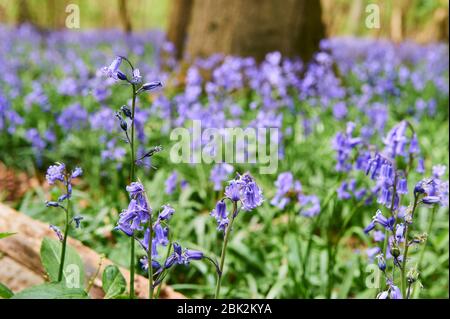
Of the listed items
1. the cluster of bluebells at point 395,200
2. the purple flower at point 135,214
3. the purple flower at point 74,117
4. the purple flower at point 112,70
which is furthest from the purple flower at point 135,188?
the purple flower at point 74,117

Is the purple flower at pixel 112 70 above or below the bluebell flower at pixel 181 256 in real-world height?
above

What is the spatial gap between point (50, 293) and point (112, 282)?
0.92 ft

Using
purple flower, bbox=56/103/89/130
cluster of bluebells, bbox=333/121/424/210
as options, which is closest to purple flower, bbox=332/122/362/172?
cluster of bluebells, bbox=333/121/424/210

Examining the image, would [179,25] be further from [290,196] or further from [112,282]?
[112,282]

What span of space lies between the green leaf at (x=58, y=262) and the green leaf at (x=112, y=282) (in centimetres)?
10

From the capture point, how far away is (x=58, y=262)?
2031 mm

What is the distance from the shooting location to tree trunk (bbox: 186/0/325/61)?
616 cm

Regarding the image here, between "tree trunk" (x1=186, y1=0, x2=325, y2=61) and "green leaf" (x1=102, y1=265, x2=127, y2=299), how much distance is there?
4610 millimetres

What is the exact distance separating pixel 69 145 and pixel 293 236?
252 cm

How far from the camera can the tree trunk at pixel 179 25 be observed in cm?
757

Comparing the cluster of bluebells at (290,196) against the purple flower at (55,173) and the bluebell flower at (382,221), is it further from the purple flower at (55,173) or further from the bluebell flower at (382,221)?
the purple flower at (55,173)

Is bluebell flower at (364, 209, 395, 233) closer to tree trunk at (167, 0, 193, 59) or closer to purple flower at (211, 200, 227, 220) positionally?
purple flower at (211, 200, 227, 220)

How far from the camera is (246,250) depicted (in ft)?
11.0
